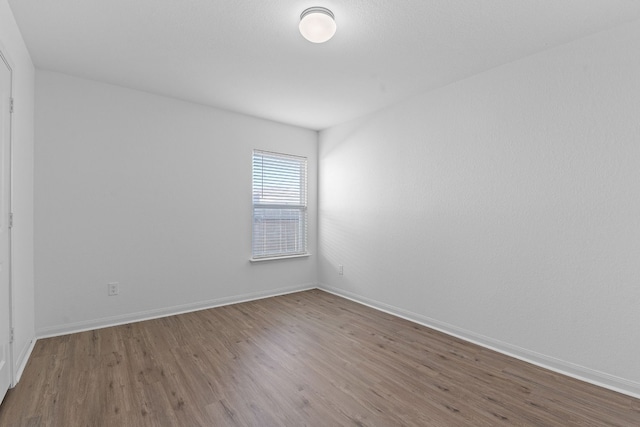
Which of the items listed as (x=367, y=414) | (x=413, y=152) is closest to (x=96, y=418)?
(x=367, y=414)

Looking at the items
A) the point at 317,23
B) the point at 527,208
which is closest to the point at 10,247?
the point at 317,23

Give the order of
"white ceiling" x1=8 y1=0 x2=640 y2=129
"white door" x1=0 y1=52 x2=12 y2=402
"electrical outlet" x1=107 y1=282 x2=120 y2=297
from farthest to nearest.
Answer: "electrical outlet" x1=107 y1=282 x2=120 y2=297 → "white ceiling" x1=8 y1=0 x2=640 y2=129 → "white door" x1=0 y1=52 x2=12 y2=402

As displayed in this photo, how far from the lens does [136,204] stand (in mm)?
3492

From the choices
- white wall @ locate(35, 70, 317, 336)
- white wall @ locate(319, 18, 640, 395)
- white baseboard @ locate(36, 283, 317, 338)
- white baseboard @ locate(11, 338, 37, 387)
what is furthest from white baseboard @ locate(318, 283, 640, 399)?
white baseboard @ locate(11, 338, 37, 387)

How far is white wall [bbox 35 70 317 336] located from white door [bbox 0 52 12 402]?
0.99 m

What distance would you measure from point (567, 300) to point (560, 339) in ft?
1.03

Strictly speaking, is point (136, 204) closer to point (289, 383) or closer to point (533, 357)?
point (289, 383)

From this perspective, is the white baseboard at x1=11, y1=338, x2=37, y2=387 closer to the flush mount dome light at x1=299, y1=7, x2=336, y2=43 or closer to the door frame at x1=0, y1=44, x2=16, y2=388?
the door frame at x1=0, y1=44, x2=16, y2=388

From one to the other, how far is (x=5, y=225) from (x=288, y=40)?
2.38 m

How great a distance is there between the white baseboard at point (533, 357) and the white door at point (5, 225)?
3.40 metres

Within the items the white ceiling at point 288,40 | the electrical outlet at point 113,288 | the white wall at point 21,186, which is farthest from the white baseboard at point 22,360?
the white ceiling at point 288,40

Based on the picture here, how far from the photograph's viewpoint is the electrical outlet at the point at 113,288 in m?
3.33

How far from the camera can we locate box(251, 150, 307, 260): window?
4.45m

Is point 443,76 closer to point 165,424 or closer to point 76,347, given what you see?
point 165,424
